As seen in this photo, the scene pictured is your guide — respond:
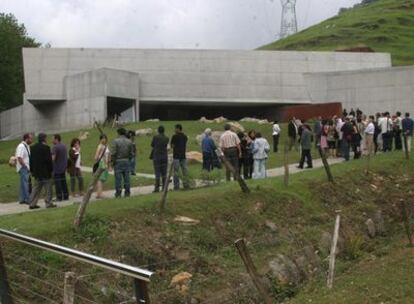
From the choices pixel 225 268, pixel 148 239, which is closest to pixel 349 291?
pixel 225 268

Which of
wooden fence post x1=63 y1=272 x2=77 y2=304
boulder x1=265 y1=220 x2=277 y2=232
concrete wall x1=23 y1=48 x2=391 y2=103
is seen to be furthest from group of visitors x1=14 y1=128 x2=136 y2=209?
concrete wall x1=23 y1=48 x2=391 y2=103

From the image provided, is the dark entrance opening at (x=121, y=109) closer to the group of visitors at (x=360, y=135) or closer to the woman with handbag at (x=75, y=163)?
the group of visitors at (x=360, y=135)

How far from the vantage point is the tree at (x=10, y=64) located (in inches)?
2100

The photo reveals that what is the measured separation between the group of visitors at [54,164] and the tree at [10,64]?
3956 cm

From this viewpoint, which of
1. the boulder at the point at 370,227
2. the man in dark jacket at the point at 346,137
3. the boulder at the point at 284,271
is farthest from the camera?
the man in dark jacket at the point at 346,137

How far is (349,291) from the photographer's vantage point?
870 centimetres

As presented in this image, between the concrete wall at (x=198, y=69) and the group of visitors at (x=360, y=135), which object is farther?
the concrete wall at (x=198, y=69)

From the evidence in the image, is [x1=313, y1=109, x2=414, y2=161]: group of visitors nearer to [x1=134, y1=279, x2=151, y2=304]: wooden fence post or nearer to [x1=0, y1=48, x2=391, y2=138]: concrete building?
[x1=134, y1=279, x2=151, y2=304]: wooden fence post

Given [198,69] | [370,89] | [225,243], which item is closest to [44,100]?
[198,69]

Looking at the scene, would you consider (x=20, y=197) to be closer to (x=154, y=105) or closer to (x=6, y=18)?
(x=154, y=105)

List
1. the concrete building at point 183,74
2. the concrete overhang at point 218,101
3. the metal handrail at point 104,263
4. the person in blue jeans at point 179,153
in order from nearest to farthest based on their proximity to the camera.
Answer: the metal handrail at point 104,263, the person in blue jeans at point 179,153, the concrete building at point 183,74, the concrete overhang at point 218,101

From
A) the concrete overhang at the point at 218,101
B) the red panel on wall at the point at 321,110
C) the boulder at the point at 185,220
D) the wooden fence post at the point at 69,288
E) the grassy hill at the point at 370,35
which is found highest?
the grassy hill at the point at 370,35

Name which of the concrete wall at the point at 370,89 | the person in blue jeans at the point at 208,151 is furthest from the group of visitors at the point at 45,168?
the concrete wall at the point at 370,89

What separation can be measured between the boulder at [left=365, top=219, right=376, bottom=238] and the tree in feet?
144
